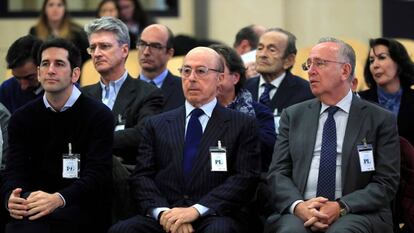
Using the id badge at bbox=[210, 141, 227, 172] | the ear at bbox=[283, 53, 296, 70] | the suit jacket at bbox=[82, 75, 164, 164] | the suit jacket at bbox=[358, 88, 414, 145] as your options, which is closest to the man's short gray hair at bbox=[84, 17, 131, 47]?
the suit jacket at bbox=[82, 75, 164, 164]

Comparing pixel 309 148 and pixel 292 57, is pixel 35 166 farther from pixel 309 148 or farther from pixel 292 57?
pixel 292 57

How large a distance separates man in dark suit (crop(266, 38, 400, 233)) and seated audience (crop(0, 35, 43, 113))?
179 cm

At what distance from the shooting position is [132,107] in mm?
5793

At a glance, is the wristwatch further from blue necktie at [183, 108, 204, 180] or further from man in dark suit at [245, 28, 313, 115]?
man in dark suit at [245, 28, 313, 115]

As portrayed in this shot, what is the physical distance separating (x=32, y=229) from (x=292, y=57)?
252 centimetres

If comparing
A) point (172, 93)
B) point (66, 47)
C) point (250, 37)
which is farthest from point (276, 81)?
point (66, 47)

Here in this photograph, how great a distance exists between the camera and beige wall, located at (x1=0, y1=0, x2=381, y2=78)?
968cm

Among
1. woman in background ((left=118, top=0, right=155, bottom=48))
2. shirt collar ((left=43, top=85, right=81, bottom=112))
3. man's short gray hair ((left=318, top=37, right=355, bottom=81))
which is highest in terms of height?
woman in background ((left=118, top=0, right=155, bottom=48))

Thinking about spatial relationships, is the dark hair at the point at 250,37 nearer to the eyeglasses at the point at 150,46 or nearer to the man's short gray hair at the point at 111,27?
the eyeglasses at the point at 150,46

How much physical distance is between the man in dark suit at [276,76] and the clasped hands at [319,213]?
164 centimetres

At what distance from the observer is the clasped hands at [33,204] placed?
4.86 m

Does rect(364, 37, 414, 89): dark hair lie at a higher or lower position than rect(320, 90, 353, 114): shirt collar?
higher

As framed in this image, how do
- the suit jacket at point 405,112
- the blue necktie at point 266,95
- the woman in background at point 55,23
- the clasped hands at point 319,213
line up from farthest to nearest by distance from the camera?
the woman in background at point 55,23 → the blue necktie at point 266,95 → the suit jacket at point 405,112 → the clasped hands at point 319,213

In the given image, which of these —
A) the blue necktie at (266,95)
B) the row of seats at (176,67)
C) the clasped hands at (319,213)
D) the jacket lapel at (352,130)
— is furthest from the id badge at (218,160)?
the row of seats at (176,67)
